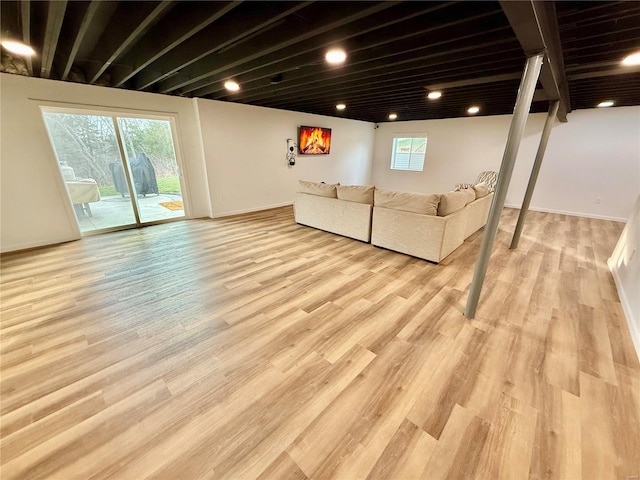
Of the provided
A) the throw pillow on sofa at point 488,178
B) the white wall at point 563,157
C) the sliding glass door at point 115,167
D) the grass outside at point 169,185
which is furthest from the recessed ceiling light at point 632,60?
the grass outside at point 169,185

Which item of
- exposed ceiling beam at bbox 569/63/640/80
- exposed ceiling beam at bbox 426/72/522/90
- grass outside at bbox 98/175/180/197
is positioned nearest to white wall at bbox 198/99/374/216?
grass outside at bbox 98/175/180/197

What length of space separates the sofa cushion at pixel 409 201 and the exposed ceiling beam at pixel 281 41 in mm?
2009

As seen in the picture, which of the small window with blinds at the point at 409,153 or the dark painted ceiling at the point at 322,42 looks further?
the small window with blinds at the point at 409,153

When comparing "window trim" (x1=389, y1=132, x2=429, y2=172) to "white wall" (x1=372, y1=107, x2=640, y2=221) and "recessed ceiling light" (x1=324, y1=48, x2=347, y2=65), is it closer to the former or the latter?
"white wall" (x1=372, y1=107, x2=640, y2=221)

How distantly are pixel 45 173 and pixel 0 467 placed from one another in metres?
3.97

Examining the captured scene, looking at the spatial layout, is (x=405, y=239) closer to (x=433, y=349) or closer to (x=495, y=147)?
(x=433, y=349)

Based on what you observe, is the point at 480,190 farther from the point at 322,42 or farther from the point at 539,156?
the point at 322,42

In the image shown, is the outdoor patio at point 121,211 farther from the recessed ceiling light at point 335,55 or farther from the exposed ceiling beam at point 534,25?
the exposed ceiling beam at point 534,25

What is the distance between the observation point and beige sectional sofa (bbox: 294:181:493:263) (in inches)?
123

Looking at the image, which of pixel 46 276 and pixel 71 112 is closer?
pixel 46 276

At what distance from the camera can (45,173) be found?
11.6ft

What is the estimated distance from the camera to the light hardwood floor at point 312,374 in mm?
1168

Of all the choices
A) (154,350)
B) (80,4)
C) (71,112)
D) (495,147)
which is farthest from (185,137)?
→ (495,147)

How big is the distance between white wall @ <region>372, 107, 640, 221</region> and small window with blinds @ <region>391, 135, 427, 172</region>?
0.81 feet
